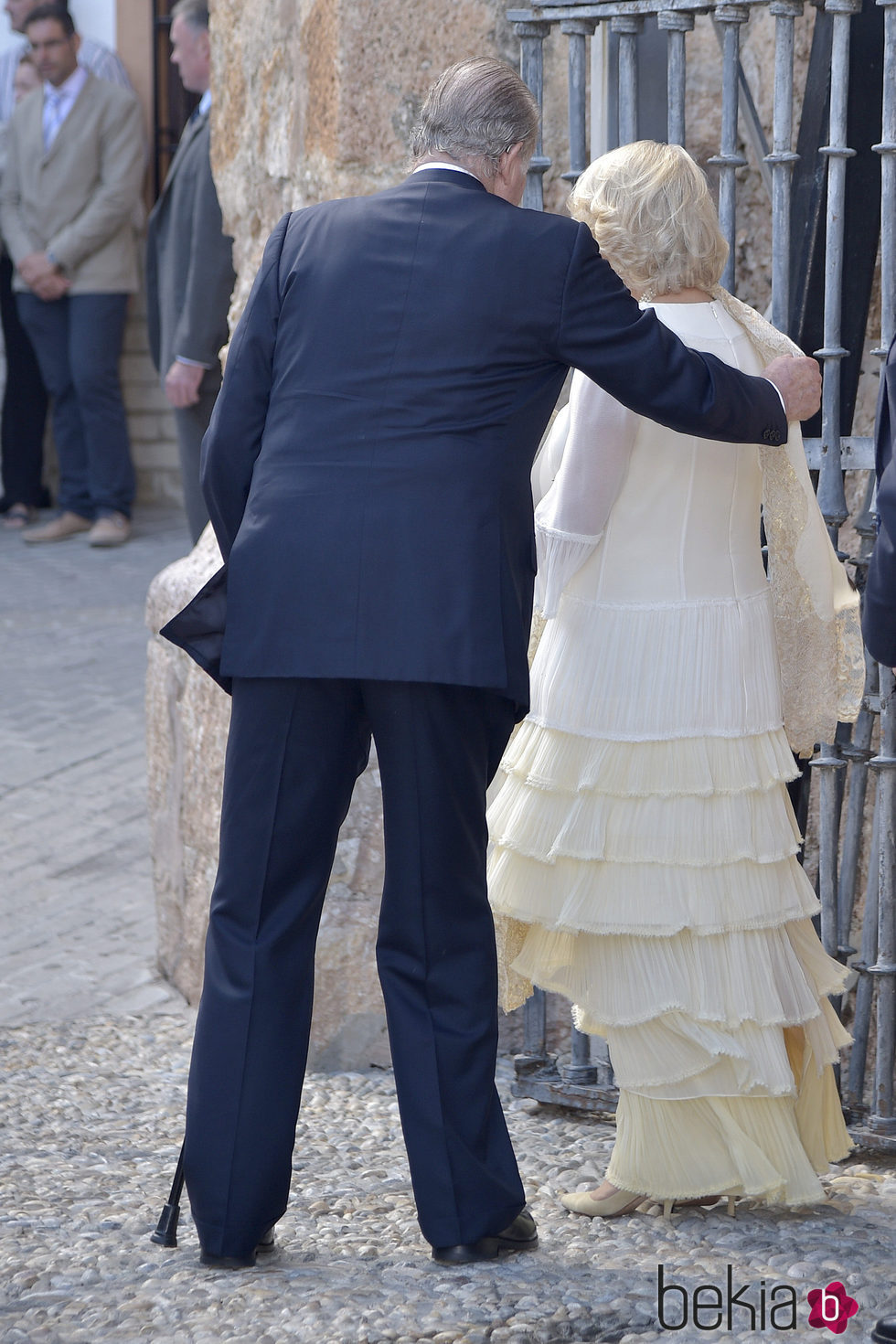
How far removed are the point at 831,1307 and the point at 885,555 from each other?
3.66 ft

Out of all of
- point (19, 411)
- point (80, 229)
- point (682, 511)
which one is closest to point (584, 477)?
point (682, 511)

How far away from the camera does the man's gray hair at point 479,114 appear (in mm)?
2592

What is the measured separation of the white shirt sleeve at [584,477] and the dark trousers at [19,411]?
307 inches

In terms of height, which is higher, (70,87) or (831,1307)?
(70,87)

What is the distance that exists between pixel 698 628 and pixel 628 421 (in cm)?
36

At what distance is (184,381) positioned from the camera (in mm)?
6074

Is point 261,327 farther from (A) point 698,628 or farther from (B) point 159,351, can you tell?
(B) point 159,351

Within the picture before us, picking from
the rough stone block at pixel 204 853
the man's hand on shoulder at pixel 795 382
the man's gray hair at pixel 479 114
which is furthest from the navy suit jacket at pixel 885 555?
the rough stone block at pixel 204 853

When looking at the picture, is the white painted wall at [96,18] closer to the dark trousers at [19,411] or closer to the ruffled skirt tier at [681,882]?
the dark trousers at [19,411]

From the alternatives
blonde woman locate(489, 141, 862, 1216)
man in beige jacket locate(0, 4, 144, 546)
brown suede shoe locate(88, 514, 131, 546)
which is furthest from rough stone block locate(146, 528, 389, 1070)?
man in beige jacket locate(0, 4, 144, 546)

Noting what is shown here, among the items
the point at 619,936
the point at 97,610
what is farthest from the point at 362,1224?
the point at 97,610

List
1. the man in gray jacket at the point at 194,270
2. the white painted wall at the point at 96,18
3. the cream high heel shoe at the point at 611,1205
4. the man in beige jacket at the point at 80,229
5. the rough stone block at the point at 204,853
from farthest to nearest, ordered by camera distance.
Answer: the white painted wall at the point at 96,18 → the man in beige jacket at the point at 80,229 → the man in gray jacket at the point at 194,270 → the rough stone block at the point at 204,853 → the cream high heel shoe at the point at 611,1205

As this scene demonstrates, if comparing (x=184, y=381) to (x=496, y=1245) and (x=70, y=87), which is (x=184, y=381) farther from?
(x=70, y=87)

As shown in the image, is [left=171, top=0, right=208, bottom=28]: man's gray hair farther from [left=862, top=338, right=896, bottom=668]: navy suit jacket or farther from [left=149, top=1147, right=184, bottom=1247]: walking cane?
[left=149, top=1147, right=184, bottom=1247]: walking cane
